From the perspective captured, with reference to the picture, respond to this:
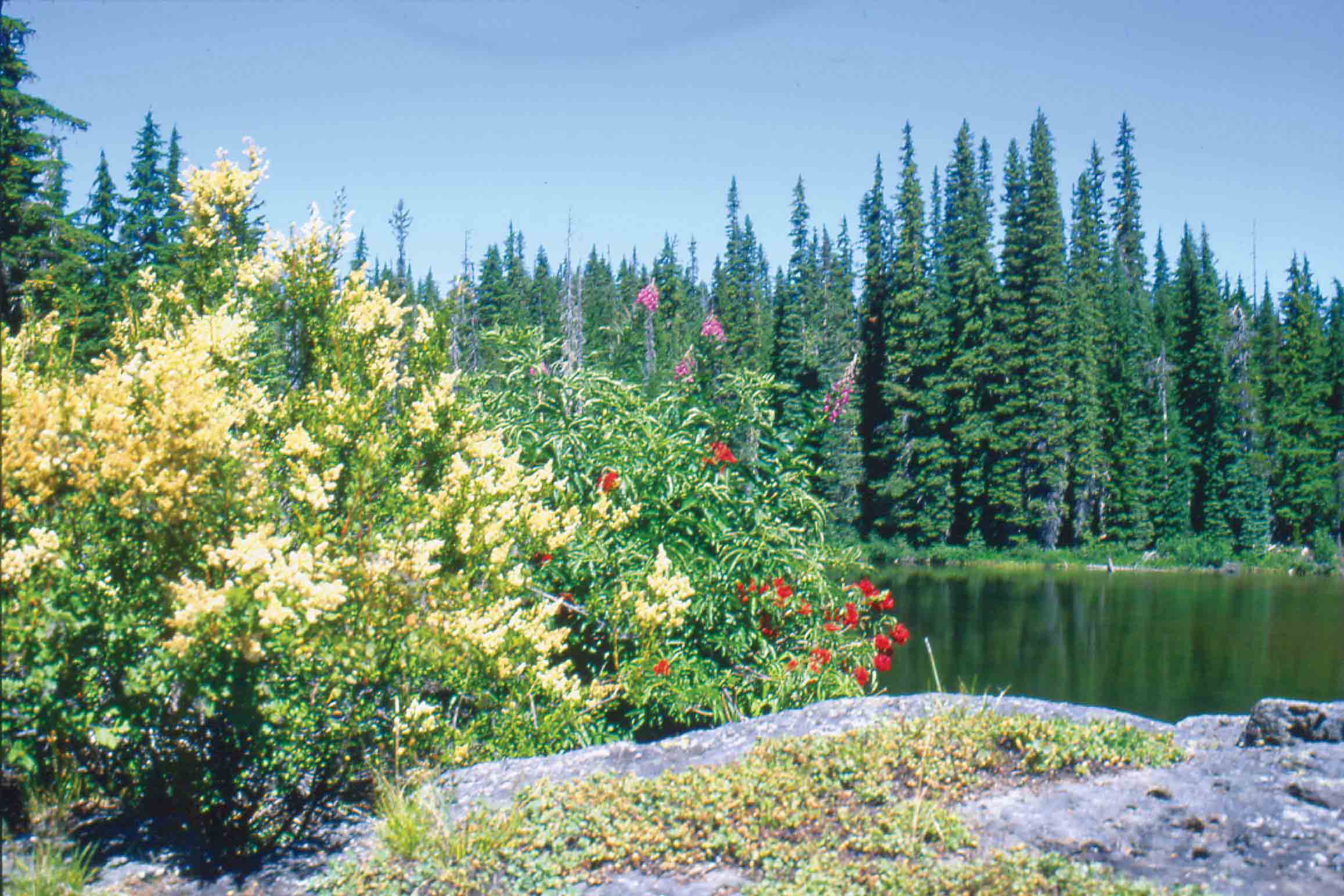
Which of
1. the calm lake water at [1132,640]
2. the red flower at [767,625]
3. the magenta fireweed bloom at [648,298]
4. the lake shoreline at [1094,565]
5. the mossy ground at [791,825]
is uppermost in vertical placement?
the magenta fireweed bloom at [648,298]

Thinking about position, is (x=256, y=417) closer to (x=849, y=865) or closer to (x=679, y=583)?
(x=679, y=583)

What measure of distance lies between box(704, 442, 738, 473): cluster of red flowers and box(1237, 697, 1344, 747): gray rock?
11.8 ft

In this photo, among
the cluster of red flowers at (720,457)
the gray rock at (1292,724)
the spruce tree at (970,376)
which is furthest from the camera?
the spruce tree at (970,376)

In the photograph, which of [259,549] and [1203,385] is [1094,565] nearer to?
[1203,385]

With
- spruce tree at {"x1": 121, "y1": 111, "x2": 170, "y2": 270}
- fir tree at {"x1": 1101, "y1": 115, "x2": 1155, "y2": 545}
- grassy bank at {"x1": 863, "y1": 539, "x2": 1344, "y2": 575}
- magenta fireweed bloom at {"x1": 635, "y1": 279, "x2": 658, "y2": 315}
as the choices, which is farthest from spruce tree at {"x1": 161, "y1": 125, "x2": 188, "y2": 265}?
fir tree at {"x1": 1101, "y1": 115, "x2": 1155, "y2": 545}

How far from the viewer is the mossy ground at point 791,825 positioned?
385cm

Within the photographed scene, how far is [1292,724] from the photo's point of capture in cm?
550

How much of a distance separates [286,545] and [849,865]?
244 cm

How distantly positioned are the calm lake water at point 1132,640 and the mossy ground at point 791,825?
7057 mm

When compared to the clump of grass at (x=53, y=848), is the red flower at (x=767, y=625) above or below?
above

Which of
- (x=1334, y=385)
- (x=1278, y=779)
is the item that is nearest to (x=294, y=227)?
(x=1278, y=779)

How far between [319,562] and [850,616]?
15.6ft

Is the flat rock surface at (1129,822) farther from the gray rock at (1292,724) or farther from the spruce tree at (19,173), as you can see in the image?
the spruce tree at (19,173)

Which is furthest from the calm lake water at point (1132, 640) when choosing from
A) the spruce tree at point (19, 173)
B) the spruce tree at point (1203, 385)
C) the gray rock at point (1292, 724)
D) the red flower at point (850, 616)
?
the spruce tree at point (19, 173)
